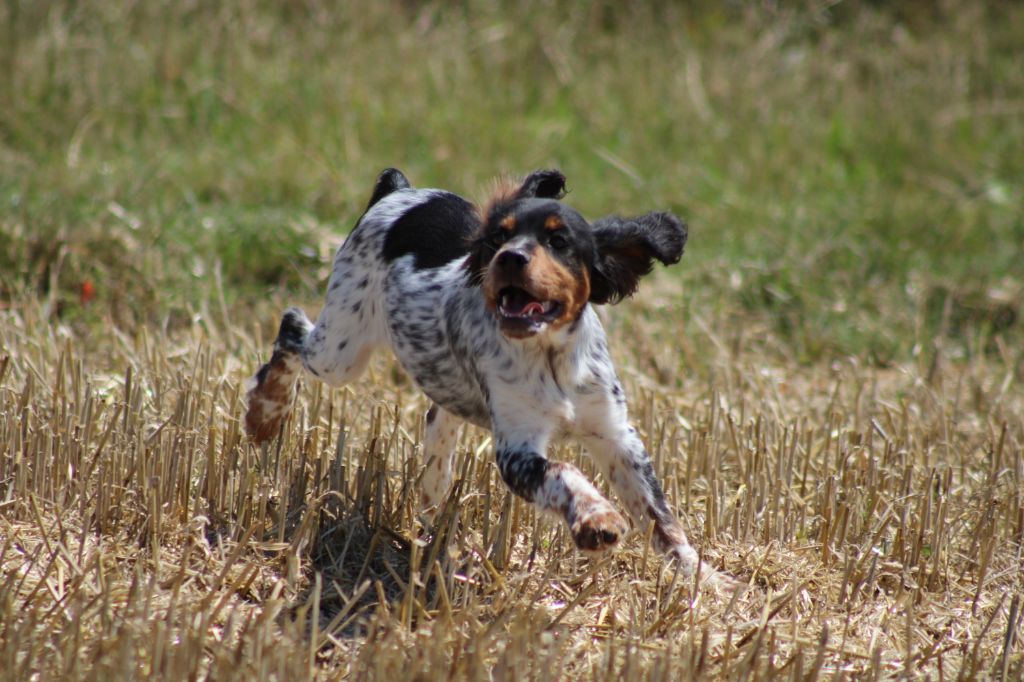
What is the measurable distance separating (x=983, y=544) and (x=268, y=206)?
5234mm

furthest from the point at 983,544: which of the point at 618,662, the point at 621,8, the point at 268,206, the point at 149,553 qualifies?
the point at 621,8

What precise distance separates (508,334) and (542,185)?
841 mm

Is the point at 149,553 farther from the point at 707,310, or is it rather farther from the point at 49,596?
the point at 707,310

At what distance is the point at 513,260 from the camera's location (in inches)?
143

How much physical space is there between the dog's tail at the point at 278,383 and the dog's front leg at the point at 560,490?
1.18 m

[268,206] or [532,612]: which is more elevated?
[268,206]

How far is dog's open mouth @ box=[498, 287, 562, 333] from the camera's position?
3643 mm

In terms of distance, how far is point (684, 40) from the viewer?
38.2 ft

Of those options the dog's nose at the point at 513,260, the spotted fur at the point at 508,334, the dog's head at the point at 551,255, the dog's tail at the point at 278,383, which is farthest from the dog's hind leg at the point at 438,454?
the dog's nose at the point at 513,260

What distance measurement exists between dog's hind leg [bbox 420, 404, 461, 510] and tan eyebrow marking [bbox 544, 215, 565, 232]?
1017mm

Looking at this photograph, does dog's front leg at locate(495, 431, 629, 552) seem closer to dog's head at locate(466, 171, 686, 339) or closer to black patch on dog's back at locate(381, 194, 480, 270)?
dog's head at locate(466, 171, 686, 339)

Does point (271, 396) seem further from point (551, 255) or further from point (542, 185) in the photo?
point (551, 255)

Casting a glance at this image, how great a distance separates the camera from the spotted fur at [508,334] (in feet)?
12.1

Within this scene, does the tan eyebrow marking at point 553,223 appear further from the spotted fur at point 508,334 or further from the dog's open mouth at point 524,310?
the dog's open mouth at point 524,310
